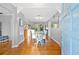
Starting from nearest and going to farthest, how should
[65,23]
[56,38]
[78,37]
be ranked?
Answer: [78,37], [65,23], [56,38]

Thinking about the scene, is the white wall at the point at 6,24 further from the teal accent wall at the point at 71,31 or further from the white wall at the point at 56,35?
the teal accent wall at the point at 71,31

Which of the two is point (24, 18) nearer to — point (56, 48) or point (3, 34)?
point (3, 34)

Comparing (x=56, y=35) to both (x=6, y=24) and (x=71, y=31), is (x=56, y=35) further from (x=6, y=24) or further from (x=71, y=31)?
(x=6, y=24)

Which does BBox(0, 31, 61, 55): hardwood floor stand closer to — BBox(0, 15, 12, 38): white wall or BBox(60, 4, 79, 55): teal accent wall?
BBox(60, 4, 79, 55): teal accent wall

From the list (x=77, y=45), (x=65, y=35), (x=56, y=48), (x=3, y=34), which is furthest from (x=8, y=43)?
(x=77, y=45)

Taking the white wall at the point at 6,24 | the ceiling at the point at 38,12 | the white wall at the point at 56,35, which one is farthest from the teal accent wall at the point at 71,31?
the white wall at the point at 6,24

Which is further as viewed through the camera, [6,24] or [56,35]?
[6,24]

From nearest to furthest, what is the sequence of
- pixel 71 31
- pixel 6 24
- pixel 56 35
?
pixel 71 31
pixel 56 35
pixel 6 24

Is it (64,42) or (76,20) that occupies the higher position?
(76,20)

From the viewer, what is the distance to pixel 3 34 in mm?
2709

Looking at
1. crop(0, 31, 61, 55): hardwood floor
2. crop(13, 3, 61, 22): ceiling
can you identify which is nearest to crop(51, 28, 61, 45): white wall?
crop(0, 31, 61, 55): hardwood floor

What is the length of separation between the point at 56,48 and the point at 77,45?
0.62 m

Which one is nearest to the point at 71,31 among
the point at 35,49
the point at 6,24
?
the point at 35,49

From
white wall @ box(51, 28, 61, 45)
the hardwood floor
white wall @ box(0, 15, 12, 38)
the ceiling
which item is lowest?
the hardwood floor
